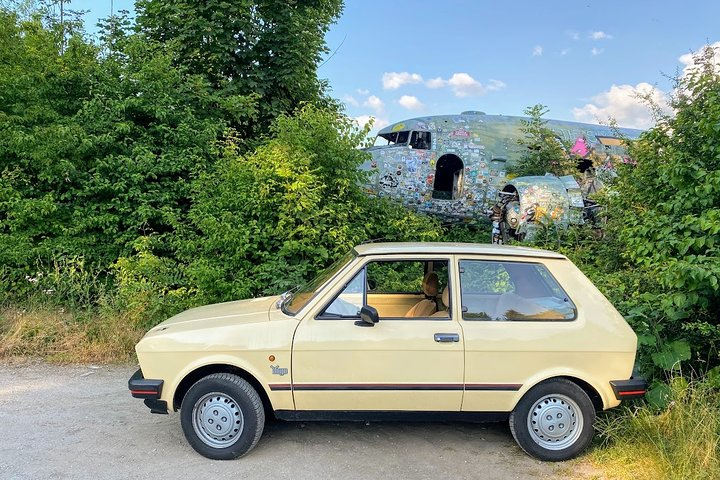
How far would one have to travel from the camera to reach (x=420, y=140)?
1412cm

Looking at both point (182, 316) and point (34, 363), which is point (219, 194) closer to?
point (34, 363)

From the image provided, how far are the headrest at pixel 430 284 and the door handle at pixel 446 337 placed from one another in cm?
84

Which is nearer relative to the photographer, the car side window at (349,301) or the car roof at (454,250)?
the car side window at (349,301)

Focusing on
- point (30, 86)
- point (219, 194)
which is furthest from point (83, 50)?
point (219, 194)

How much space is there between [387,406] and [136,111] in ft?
27.5

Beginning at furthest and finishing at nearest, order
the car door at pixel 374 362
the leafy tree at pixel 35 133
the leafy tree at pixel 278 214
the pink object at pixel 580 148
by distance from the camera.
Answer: the pink object at pixel 580 148 → the leafy tree at pixel 35 133 → the leafy tree at pixel 278 214 → the car door at pixel 374 362

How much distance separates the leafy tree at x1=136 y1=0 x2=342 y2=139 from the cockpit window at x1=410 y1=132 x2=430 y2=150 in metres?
2.90

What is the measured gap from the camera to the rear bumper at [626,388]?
3.97m

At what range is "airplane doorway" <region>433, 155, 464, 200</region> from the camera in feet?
48.7

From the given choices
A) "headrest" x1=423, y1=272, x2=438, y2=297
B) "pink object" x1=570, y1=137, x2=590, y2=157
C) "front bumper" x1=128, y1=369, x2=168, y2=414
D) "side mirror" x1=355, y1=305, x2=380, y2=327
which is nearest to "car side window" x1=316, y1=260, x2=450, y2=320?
"headrest" x1=423, y1=272, x2=438, y2=297

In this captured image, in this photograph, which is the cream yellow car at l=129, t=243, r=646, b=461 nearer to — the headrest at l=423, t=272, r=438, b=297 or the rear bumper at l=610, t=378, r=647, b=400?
the rear bumper at l=610, t=378, r=647, b=400

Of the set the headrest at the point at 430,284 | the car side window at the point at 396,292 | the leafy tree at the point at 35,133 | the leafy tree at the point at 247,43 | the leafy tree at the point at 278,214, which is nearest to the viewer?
the car side window at the point at 396,292

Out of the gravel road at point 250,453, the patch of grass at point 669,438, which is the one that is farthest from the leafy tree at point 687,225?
the gravel road at point 250,453

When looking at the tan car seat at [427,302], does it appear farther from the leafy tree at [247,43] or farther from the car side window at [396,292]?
the leafy tree at [247,43]
